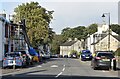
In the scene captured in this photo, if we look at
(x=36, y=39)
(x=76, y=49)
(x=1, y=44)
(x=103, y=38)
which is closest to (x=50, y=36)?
(x=36, y=39)

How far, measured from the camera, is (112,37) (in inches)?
4567

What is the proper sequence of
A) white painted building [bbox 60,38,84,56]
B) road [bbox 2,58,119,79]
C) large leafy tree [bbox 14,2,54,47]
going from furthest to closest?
white painted building [bbox 60,38,84,56]
large leafy tree [bbox 14,2,54,47]
road [bbox 2,58,119,79]

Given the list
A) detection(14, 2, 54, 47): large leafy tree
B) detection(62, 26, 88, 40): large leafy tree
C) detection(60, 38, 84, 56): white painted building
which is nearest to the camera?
detection(14, 2, 54, 47): large leafy tree

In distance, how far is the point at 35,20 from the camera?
77.1 metres

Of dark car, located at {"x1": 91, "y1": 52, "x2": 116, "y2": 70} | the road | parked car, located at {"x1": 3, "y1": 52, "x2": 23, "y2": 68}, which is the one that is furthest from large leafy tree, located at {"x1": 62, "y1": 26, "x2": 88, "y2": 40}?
the road

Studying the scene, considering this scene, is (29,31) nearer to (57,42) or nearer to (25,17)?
(25,17)

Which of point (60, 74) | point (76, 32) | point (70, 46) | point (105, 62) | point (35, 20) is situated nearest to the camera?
point (60, 74)

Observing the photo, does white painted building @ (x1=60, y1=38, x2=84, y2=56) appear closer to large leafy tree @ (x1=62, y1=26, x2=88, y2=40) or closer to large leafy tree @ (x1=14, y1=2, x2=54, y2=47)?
large leafy tree @ (x1=62, y1=26, x2=88, y2=40)

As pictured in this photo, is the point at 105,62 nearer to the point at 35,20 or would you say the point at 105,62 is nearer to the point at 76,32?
the point at 35,20

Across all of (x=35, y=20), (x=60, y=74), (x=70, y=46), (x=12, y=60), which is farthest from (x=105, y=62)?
(x=70, y=46)

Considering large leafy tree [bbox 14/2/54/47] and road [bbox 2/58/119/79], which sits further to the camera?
large leafy tree [bbox 14/2/54/47]

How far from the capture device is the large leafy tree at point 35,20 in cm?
7538

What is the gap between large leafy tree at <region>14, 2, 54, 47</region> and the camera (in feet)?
247

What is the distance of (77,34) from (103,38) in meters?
63.7
